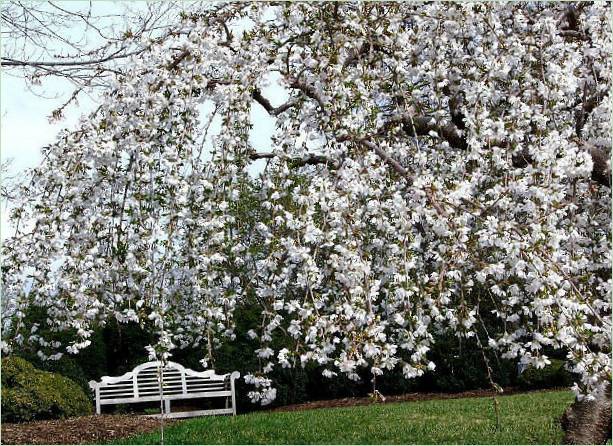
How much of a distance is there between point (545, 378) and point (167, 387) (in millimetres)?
4537

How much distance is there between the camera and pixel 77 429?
6.36 metres

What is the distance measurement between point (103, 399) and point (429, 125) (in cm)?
513

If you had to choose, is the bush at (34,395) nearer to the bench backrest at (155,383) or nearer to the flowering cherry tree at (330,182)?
the bench backrest at (155,383)

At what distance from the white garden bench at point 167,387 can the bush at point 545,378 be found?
141 inches

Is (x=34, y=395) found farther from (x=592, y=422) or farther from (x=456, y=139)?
(x=592, y=422)

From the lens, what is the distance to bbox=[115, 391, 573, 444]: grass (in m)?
6.14

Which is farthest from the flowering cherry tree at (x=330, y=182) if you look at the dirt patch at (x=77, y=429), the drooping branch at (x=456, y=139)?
the dirt patch at (x=77, y=429)

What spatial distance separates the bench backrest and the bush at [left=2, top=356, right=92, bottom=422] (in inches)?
24.3

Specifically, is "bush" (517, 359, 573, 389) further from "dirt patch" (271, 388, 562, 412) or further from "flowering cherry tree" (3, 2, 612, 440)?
"flowering cherry tree" (3, 2, 612, 440)

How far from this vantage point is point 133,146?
3701 mm

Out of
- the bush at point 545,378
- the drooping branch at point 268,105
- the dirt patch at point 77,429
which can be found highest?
the drooping branch at point 268,105

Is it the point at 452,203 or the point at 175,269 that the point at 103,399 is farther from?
the point at 452,203

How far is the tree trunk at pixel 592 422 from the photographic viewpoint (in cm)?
495

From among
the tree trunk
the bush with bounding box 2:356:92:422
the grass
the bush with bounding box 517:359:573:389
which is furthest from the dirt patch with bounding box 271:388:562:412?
the tree trunk
